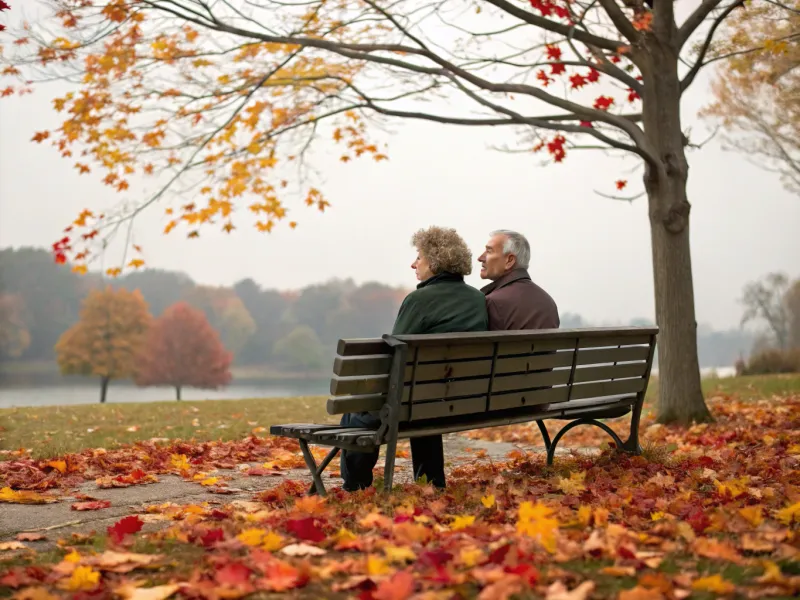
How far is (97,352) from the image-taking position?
155 ft

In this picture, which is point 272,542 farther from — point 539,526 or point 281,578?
point 539,526

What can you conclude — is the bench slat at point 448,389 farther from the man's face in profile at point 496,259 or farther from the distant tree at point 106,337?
the distant tree at point 106,337

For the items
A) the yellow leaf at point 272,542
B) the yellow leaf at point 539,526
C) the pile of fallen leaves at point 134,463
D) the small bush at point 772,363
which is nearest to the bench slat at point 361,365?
the yellow leaf at point 272,542

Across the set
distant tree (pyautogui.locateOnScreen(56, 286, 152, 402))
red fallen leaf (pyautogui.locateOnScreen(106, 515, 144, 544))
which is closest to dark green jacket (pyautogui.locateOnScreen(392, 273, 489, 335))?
red fallen leaf (pyautogui.locateOnScreen(106, 515, 144, 544))

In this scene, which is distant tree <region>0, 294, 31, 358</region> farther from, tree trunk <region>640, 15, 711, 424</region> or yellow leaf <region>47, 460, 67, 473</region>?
tree trunk <region>640, 15, 711, 424</region>

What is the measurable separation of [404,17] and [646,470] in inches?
250

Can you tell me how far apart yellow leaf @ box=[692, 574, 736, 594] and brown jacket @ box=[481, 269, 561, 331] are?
2779 millimetres

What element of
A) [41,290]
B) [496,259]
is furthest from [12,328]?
[496,259]

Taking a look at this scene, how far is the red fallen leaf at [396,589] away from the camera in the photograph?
8.37 ft

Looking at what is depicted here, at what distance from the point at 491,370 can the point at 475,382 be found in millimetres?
135

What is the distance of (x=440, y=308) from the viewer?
15.9 ft

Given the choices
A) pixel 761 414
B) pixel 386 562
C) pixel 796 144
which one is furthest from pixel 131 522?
pixel 796 144

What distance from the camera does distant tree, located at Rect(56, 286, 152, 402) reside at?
46938 millimetres

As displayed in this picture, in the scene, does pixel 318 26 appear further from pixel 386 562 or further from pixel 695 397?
pixel 386 562
